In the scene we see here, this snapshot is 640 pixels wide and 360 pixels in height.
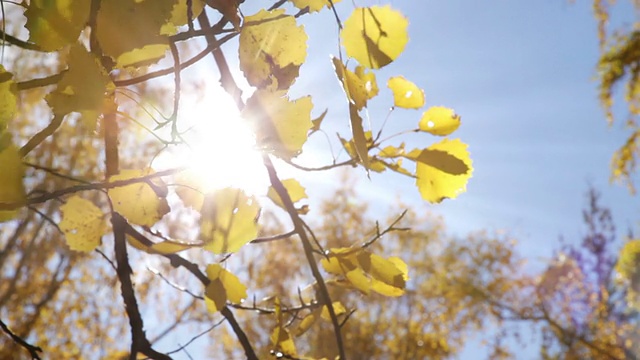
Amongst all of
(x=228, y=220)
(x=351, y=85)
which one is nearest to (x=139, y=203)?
(x=228, y=220)

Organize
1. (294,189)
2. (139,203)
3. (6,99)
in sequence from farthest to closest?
(294,189), (139,203), (6,99)

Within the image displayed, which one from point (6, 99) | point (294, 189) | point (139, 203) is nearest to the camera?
point (6, 99)

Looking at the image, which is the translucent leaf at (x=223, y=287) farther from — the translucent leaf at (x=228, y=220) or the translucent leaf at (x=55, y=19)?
the translucent leaf at (x=55, y=19)

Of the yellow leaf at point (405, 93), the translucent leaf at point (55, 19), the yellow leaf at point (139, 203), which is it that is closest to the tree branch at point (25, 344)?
the yellow leaf at point (139, 203)

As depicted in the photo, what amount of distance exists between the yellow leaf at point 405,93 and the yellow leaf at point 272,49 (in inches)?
6.2

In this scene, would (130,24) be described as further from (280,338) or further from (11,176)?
(280,338)

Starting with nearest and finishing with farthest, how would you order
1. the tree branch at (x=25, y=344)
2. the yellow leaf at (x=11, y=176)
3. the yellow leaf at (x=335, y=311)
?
the yellow leaf at (x=11, y=176) → the tree branch at (x=25, y=344) → the yellow leaf at (x=335, y=311)

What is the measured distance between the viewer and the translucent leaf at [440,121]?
43 centimetres

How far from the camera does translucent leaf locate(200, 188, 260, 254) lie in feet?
1.07

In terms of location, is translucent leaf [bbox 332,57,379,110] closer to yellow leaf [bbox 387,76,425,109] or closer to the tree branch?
yellow leaf [bbox 387,76,425,109]

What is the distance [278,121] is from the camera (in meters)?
0.28

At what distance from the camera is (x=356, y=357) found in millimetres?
7152

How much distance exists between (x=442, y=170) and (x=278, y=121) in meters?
0.17

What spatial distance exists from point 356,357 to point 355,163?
282 inches
